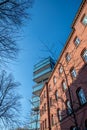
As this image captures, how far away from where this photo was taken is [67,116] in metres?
14.8

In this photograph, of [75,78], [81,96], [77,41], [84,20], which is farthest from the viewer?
[77,41]

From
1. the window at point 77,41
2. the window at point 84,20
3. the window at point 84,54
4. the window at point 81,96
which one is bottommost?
the window at point 81,96

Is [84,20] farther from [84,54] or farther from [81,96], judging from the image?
[81,96]

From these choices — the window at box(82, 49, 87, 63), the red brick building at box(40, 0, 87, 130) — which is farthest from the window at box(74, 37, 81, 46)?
the window at box(82, 49, 87, 63)

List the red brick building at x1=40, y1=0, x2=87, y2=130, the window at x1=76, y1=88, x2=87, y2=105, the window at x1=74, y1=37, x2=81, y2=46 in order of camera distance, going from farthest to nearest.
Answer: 1. the window at x1=74, y1=37, x2=81, y2=46
2. the window at x1=76, y1=88, x2=87, y2=105
3. the red brick building at x1=40, y1=0, x2=87, y2=130

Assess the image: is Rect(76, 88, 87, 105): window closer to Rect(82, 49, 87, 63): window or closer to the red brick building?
the red brick building

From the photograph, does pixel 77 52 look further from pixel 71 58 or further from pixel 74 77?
pixel 74 77

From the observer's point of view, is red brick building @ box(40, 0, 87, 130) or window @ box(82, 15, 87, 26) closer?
red brick building @ box(40, 0, 87, 130)

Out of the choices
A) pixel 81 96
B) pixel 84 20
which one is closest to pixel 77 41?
pixel 84 20

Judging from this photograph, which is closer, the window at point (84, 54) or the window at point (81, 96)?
the window at point (81, 96)

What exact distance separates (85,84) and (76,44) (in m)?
5.75

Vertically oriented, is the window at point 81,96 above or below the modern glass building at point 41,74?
below

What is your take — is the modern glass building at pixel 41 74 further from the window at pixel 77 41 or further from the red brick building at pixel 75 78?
the window at pixel 77 41

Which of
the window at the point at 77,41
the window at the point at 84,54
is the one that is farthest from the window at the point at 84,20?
the window at the point at 84,54
